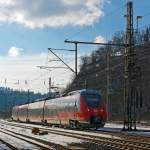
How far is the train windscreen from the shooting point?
3998cm

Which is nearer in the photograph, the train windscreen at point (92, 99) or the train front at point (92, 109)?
the train front at point (92, 109)

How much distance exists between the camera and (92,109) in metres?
39.9

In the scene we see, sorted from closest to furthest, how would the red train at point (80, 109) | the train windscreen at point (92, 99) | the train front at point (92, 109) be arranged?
1. the train front at point (92, 109)
2. the red train at point (80, 109)
3. the train windscreen at point (92, 99)

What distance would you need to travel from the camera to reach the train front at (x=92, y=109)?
39312 millimetres

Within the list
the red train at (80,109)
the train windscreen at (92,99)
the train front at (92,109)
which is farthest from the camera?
the train windscreen at (92,99)

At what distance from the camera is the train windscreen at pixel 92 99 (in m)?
40.0

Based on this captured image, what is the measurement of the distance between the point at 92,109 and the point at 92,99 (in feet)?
3.05

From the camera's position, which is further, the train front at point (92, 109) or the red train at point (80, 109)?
the red train at point (80, 109)

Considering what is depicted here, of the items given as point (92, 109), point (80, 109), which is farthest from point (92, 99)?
point (80, 109)

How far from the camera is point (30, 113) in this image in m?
69.8

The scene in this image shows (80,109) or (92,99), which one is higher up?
(92,99)

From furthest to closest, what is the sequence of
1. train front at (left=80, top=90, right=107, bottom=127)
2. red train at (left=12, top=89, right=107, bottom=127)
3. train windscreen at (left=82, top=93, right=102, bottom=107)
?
train windscreen at (left=82, top=93, right=102, bottom=107) → red train at (left=12, top=89, right=107, bottom=127) → train front at (left=80, top=90, right=107, bottom=127)

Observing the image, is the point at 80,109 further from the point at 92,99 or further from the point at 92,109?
the point at 92,99

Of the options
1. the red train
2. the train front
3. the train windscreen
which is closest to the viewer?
the train front
